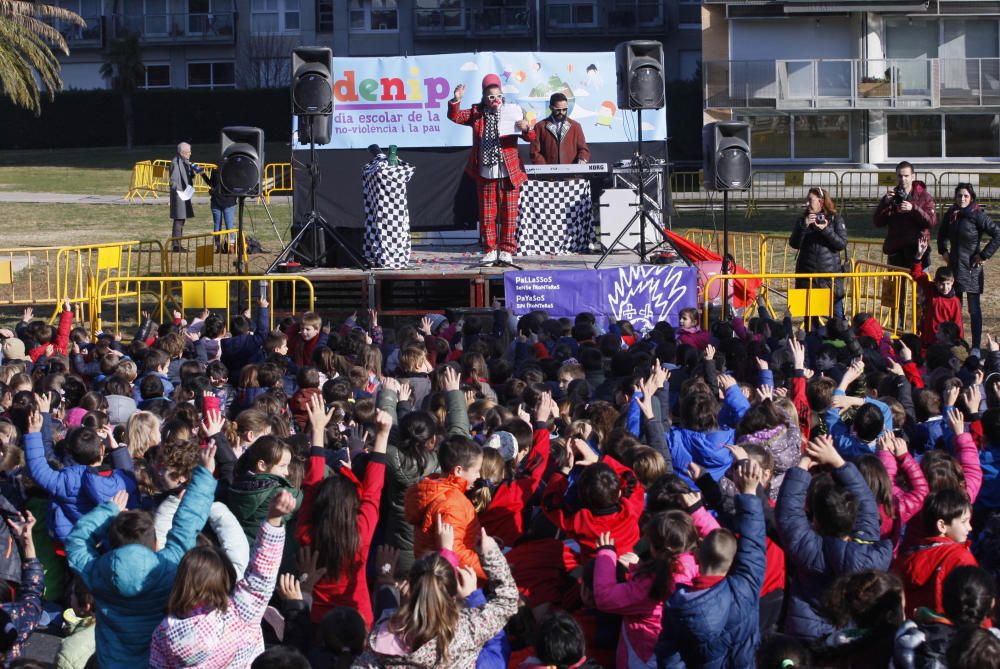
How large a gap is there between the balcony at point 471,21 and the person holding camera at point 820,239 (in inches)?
1293

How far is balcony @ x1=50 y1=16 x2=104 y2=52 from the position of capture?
50125mm

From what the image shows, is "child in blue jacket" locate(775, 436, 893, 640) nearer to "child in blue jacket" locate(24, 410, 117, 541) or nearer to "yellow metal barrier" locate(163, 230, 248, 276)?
"child in blue jacket" locate(24, 410, 117, 541)

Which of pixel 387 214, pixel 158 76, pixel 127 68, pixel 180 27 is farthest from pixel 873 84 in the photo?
pixel 158 76

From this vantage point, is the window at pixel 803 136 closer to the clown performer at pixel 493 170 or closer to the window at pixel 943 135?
the window at pixel 943 135

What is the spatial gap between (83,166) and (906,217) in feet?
100

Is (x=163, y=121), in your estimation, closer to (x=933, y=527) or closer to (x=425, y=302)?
(x=425, y=302)

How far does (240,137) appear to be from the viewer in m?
14.0

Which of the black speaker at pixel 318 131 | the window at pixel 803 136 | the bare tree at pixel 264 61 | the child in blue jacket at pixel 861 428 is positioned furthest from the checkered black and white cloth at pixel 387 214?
the bare tree at pixel 264 61

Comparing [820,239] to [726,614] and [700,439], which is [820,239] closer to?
[700,439]

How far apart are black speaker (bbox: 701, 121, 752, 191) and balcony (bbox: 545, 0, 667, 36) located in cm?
3154

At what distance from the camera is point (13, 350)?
32.9 feet

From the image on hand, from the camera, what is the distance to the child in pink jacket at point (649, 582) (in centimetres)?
464

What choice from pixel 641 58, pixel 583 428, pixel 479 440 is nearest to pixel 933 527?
pixel 583 428

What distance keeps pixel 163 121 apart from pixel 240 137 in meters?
33.9
